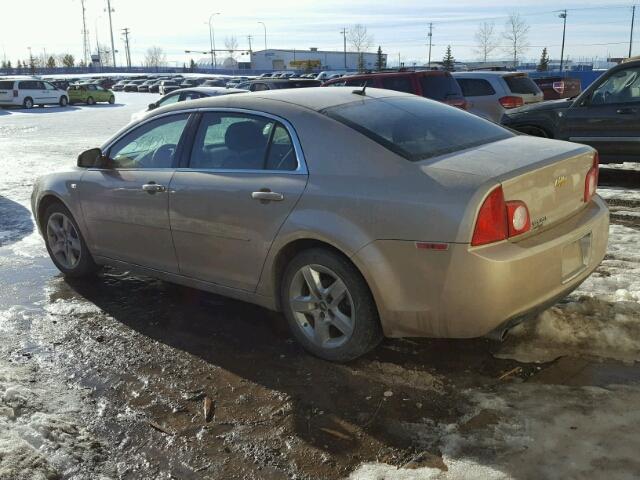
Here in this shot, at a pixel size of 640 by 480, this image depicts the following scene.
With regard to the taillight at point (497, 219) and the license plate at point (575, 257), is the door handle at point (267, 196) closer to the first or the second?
the taillight at point (497, 219)

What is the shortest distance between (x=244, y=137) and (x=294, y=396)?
68.9 inches

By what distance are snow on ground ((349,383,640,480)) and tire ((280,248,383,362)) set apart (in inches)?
27.8

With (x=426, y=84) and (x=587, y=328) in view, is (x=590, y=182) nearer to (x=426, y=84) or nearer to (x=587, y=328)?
(x=587, y=328)

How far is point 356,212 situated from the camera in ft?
11.6

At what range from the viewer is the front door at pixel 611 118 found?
8703mm

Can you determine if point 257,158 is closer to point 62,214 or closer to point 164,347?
point 164,347

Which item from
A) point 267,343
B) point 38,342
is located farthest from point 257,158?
point 38,342

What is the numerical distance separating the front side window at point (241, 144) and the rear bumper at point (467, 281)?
3.08 feet

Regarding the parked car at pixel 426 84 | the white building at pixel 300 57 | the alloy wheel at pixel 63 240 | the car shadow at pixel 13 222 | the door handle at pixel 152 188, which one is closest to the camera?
the door handle at pixel 152 188

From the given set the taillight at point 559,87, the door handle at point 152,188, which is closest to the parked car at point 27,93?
the taillight at point 559,87

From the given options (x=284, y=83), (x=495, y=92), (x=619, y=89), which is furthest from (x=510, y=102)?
(x=284, y=83)

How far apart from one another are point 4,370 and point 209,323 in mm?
1379

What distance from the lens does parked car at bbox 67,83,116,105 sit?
43125 mm

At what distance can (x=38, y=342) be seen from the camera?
14.5ft
